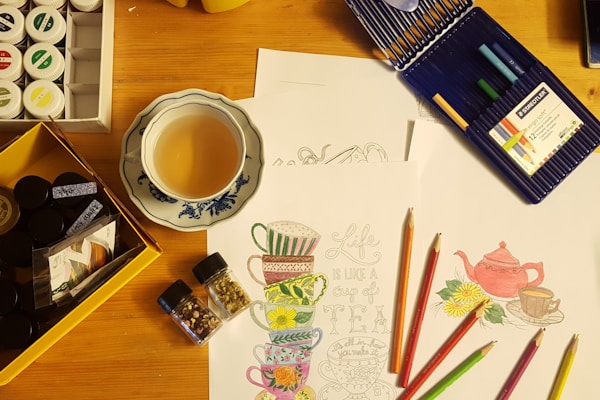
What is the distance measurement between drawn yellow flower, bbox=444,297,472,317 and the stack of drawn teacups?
0.52 feet

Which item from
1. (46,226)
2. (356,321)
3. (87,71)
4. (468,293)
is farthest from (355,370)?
(87,71)

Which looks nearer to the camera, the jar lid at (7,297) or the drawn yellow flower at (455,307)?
the jar lid at (7,297)

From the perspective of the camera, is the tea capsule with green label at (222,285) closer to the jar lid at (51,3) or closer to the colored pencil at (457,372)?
the colored pencil at (457,372)

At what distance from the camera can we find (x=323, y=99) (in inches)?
28.3

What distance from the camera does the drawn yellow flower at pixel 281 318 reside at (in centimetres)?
67

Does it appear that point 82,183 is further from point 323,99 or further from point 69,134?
point 323,99

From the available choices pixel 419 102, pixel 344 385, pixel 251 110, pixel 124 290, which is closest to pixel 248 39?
pixel 251 110

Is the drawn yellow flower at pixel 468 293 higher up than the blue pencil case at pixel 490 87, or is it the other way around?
the blue pencil case at pixel 490 87

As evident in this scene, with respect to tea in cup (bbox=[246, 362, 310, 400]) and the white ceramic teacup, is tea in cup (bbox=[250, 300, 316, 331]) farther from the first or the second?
the white ceramic teacup

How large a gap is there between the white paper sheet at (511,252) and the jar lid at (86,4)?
1.41 feet

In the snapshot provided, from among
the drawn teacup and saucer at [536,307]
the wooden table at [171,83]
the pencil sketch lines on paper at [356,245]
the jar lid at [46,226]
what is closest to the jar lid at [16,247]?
the jar lid at [46,226]

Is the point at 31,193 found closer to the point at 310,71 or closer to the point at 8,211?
the point at 8,211

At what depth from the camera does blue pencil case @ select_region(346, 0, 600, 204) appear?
0.71 m

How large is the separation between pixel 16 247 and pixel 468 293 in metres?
0.54
